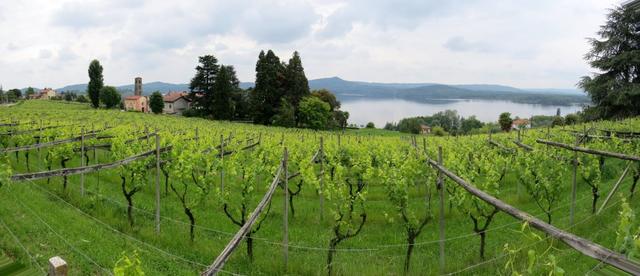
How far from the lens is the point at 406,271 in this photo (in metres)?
6.29

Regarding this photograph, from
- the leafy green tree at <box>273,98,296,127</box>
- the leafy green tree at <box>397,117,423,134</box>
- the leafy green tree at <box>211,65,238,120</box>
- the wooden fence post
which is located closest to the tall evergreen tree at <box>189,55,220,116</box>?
the leafy green tree at <box>211,65,238,120</box>

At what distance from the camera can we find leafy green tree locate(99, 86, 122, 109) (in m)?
59.1

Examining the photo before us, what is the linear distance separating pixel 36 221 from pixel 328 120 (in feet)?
157

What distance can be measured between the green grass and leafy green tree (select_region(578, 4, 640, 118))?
19797 millimetres

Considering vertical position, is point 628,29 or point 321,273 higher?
point 628,29

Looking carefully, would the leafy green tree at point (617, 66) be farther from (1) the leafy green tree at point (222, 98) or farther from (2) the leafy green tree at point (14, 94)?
(2) the leafy green tree at point (14, 94)

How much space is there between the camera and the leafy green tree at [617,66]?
84.0 ft

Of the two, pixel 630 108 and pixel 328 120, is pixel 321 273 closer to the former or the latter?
pixel 630 108

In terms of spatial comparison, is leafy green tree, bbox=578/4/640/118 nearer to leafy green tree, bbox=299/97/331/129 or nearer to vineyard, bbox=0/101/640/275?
vineyard, bbox=0/101/640/275

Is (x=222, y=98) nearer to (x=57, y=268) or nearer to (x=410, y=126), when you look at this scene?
(x=410, y=126)

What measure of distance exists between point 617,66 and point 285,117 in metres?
32.0

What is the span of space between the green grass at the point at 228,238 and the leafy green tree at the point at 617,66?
19.8 m

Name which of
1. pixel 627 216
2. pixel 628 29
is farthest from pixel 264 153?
pixel 628 29

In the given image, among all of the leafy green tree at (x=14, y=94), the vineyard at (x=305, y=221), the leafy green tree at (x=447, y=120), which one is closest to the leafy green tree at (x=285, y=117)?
the vineyard at (x=305, y=221)
